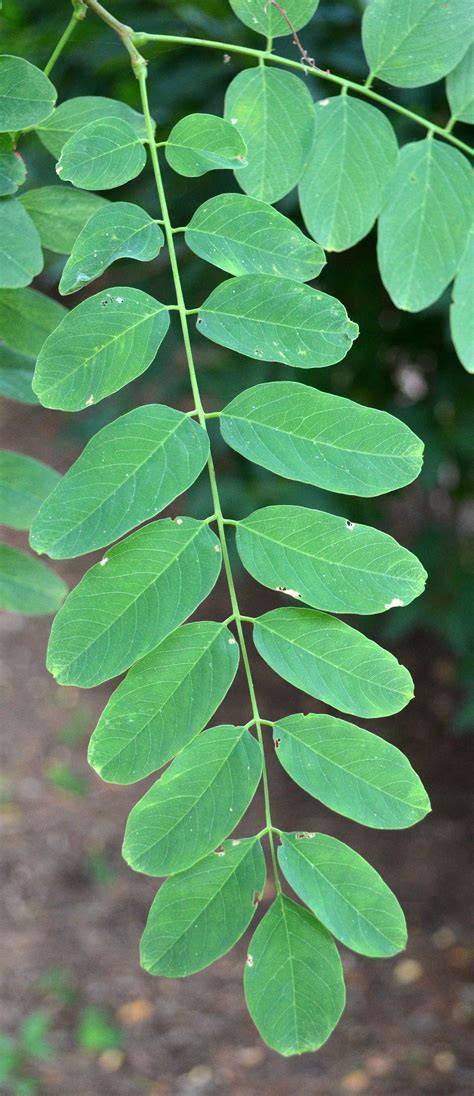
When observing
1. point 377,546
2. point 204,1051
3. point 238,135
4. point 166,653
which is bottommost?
point 204,1051

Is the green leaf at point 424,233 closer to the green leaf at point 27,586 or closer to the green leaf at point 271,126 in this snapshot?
the green leaf at point 271,126

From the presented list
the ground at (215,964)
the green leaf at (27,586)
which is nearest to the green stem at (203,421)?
the green leaf at (27,586)

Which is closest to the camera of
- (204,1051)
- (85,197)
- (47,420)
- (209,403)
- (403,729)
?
(85,197)

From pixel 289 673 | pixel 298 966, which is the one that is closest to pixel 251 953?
pixel 298 966

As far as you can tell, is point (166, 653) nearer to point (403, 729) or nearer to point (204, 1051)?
point (204, 1051)

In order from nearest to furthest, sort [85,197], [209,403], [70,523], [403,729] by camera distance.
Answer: [70,523] < [85,197] < [209,403] < [403,729]

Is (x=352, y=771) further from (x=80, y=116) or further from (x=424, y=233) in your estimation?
(x=80, y=116)

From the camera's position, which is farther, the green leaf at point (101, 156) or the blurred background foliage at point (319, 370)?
the blurred background foliage at point (319, 370)

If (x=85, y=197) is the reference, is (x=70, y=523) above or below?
below

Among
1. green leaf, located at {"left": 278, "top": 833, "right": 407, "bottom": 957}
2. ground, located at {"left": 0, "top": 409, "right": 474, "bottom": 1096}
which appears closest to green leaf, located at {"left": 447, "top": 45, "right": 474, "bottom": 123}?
green leaf, located at {"left": 278, "top": 833, "right": 407, "bottom": 957}
